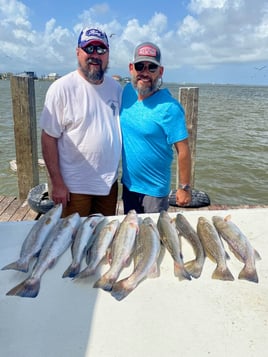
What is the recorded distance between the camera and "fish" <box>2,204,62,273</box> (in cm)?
181

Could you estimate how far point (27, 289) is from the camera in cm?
162

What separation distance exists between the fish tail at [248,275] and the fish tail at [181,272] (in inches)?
11.1

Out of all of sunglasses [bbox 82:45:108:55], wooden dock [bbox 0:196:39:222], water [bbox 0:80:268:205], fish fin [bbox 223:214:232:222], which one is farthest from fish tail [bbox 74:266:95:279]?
water [bbox 0:80:268:205]

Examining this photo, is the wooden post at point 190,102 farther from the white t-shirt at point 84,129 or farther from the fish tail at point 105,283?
the fish tail at point 105,283

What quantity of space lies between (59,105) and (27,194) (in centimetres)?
296

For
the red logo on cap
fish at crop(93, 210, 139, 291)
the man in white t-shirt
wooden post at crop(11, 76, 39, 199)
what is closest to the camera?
fish at crop(93, 210, 139, 291)

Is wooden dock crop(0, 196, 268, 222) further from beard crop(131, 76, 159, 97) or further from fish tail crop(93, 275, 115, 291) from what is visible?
fish tail crop(93, 275, 115, 291)

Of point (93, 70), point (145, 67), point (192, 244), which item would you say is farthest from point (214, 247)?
point (93, 70)

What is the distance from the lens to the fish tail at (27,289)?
5.22 ft

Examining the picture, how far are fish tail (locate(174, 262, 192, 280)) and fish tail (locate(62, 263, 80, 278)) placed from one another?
0.53 m

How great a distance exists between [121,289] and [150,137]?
140cm

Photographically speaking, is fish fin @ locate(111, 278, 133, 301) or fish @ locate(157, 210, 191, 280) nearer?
fish fin @ locate(111, 278, 133, 301)

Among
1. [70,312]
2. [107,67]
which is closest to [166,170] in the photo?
[107,67]

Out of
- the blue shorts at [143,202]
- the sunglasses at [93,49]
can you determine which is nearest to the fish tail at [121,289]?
the blue shorts at [143,202]
